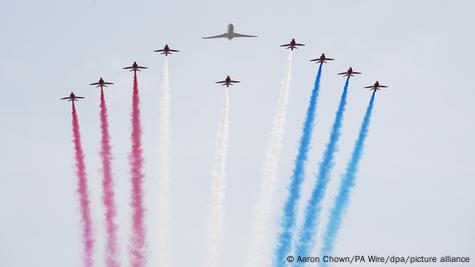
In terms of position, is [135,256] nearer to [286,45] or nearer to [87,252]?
[87,252]

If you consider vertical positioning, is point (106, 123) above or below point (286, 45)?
below

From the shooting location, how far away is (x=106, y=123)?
401ft

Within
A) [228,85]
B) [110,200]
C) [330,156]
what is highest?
[228,85]

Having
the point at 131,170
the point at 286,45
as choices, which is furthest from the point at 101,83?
the point at 286,45

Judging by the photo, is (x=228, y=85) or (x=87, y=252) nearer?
(x=87, y=252)

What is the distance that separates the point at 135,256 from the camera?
116875mm

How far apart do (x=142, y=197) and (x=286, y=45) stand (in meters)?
36.4

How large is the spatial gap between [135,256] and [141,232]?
4.10 metres

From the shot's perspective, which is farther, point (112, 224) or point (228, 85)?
point (228, 85)

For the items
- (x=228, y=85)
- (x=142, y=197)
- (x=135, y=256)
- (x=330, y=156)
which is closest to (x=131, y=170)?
(x=142, y=197)

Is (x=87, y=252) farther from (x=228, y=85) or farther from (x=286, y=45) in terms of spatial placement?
(x=286, y=45)

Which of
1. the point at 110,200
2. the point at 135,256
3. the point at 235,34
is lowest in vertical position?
the point at 135,256

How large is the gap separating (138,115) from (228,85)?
1704 centimetres

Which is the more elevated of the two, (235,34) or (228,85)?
(235,34)
